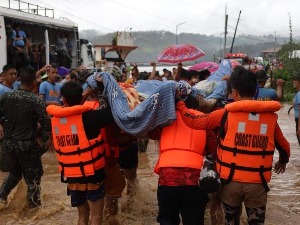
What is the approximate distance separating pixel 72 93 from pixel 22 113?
1567 millimetres

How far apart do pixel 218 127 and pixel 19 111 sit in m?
2.73

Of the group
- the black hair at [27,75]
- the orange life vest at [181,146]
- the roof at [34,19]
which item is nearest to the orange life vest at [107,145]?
the orange life vest at [181,146]

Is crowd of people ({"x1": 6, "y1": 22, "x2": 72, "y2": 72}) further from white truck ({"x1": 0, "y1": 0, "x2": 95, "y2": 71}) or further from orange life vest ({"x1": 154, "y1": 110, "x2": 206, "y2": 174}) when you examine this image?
orange life vest ({"x1": 154, "y1": 110, "x2": 206, "y2": 174})

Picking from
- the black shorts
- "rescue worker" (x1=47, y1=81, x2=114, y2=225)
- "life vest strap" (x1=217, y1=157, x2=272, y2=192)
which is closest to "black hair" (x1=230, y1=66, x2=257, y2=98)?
"life vest strap" (x1=217, y1=157, x2=272, y2=192)

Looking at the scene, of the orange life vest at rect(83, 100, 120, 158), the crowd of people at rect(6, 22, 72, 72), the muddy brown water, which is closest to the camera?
the orange life vest at rect(83, 100, 120, 158)

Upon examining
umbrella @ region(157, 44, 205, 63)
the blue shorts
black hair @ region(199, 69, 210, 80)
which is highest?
umbrella @ region(157, 44, 205, 63)

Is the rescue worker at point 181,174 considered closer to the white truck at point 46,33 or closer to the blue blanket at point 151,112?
the blue blanket at point 151,112

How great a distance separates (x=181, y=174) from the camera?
3.66 metres

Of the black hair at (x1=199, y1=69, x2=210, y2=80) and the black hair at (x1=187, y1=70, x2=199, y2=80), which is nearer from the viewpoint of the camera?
the black hair at (x1=187, y1=70, x2=199, y2=80)

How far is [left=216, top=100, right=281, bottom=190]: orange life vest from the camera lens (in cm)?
363

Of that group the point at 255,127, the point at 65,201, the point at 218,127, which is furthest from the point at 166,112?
the point at 65,201

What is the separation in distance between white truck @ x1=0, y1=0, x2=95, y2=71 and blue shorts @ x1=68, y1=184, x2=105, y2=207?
7.54 metres

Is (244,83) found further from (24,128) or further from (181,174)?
(24,128)

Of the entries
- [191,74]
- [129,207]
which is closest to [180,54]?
[191,74]
